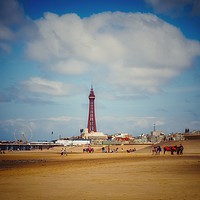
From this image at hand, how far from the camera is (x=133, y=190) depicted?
9180mm

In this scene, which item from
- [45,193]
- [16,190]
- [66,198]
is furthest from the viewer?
[16,190]

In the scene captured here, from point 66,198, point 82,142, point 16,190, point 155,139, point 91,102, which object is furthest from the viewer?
point 91,102

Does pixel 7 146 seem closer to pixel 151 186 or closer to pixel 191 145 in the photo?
pixel 191 145

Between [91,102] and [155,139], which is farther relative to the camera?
[91,102]

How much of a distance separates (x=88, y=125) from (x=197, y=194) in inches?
5994

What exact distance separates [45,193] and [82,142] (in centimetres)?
11913

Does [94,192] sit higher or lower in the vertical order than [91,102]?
lower

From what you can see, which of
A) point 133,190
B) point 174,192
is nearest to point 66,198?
point 133,190

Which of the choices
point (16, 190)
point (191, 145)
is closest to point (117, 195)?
point (16, 190)

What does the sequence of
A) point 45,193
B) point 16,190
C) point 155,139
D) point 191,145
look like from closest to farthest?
point 45,193
point 16,190
point 191,145
point 155,139

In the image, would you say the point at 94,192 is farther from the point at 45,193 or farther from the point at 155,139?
the point at 155,139

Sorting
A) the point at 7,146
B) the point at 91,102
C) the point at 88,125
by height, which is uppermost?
the point at 91,102

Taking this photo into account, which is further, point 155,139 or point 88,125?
point 88,125

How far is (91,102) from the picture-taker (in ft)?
562
